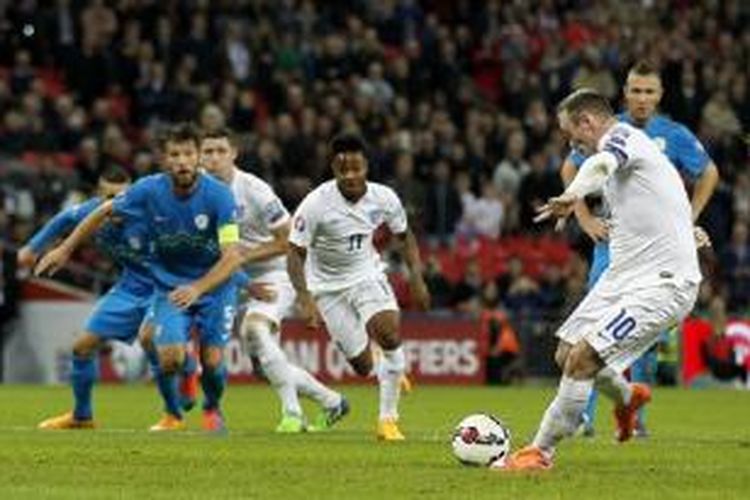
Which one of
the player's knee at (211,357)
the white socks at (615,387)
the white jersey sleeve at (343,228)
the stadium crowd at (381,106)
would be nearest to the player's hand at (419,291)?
the white jersey sleeve at (343,228)

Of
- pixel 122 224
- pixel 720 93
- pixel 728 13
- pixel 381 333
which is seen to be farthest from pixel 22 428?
pixel 728 13

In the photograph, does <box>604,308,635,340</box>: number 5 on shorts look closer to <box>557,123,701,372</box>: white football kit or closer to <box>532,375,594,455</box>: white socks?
<box>557,123,701,372</box>: white football kit

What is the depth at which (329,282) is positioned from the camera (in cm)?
1744

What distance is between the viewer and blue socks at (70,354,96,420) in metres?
17.6

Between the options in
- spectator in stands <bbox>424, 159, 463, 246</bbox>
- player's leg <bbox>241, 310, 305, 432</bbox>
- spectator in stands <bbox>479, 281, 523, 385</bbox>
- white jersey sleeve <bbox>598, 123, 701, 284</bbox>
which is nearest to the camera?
white jersey sleeve <bbox>598, 123, 701, 284</bbox>

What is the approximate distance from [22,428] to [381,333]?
3.00m

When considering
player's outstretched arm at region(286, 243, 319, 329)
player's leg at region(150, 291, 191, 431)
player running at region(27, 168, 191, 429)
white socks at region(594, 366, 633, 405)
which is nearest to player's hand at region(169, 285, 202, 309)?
player's leg at region(150, 291, 191, 431)

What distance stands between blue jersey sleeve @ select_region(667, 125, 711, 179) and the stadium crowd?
11671mm

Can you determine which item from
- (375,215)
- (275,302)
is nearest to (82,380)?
(275,302)

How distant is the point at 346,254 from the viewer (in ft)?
56.9

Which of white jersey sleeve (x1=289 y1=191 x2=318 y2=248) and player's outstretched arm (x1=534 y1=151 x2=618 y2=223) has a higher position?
player's outstretched arm (x1=534 y1=151 x2=618 y2=223)

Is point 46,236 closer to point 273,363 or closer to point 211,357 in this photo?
point 211,357

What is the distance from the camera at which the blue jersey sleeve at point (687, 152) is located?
55.6 ft

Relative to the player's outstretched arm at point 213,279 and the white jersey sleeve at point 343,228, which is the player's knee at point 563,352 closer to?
the player's outstretched arm at point 213,279
